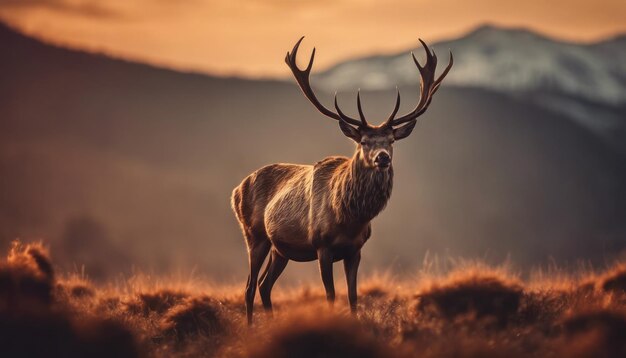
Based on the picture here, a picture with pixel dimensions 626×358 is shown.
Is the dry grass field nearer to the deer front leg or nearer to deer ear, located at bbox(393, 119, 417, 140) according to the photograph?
the deer front leg

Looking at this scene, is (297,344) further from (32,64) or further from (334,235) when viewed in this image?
(32,64)

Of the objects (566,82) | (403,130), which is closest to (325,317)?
(403,130)

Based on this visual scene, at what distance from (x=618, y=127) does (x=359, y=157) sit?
174627 mm

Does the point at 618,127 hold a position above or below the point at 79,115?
below

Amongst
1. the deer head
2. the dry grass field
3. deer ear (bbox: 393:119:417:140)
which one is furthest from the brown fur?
the dry grass field

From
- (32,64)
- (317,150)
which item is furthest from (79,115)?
(317,150)

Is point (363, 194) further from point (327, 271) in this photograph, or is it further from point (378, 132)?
point (327, 271)

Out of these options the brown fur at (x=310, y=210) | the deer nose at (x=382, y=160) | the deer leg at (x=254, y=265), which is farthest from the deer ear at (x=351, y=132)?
the deer leg at (x=254, y=265)

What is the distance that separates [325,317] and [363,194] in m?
2.41

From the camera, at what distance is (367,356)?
732 cm

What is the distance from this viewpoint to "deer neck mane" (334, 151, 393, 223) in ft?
32.4

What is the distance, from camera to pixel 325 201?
10367mm

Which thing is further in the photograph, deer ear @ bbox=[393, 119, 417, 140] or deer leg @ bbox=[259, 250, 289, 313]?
deer leg @ bbox=[259, 250, 289, 313]

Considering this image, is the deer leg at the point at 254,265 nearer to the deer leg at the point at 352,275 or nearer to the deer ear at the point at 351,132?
the deer leg at the point at 352,275
